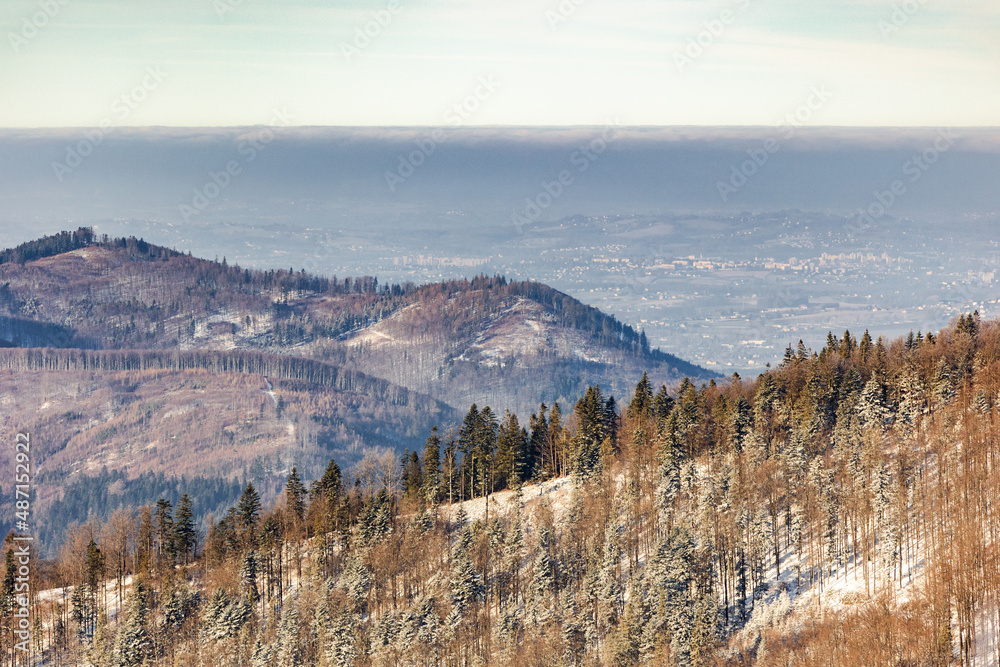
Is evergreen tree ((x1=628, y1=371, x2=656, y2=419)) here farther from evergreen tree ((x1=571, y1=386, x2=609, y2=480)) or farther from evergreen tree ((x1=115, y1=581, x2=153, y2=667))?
evergreen tree ((x1=115, y1=581, x2=153, y2=667))

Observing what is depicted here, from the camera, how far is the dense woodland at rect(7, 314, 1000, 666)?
88812mm

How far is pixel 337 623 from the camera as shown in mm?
100875

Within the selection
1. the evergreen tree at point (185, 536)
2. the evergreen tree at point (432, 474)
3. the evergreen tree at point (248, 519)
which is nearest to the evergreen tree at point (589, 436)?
the evergreen tree at point (432, 474)

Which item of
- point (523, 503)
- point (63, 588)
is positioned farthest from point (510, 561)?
point (63, 588)

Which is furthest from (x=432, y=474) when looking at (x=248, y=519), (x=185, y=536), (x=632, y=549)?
(x=632, y=549)

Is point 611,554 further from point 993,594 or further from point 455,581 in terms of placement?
point 993,594

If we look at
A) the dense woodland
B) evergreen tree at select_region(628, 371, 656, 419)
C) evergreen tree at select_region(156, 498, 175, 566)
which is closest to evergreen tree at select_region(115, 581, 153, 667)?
the dense woodland

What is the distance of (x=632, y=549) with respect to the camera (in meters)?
106

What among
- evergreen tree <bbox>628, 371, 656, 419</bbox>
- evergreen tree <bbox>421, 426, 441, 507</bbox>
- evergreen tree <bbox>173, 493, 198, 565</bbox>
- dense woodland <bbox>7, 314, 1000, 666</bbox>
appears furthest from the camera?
evergreen tree <bbox>628, 371, 656, 419</bbox>

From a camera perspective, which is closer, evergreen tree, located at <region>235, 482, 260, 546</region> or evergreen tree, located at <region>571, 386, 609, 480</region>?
evergreen tree, located at <region>235, 482, 260, 546</region>

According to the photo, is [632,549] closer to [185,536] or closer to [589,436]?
[589,436]

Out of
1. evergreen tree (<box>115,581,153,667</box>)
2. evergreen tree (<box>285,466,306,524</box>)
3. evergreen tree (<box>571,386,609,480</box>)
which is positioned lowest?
evergreen tree (<box>115,581,153,667</box>)

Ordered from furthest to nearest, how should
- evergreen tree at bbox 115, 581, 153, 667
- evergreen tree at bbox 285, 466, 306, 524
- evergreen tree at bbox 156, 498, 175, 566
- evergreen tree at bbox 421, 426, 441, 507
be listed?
1. evergreen tree at bbox 421, 426, 441, 507
2. evergreen tree at bbox 285, 466, 306, 524
3. evergreen tree at bbox 156, 498, 175, 566
4. evergreen tree at bbox 115, 581, 153, 667

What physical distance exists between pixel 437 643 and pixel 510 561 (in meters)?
12.4
